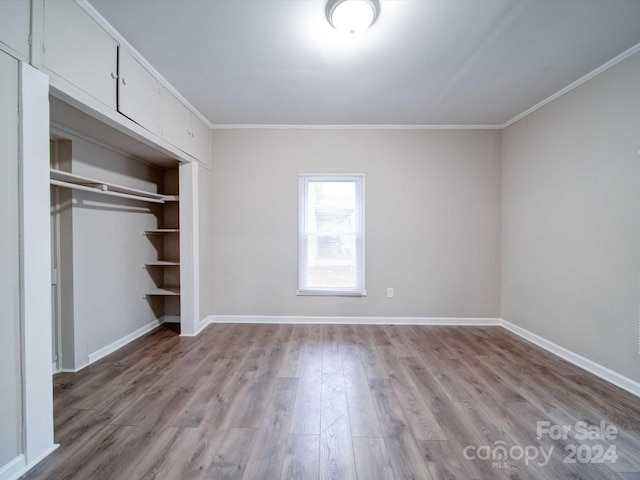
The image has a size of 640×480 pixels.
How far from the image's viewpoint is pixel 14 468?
1.27 m

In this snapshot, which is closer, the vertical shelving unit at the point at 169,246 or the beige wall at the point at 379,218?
the beige wall at the point at 379,218

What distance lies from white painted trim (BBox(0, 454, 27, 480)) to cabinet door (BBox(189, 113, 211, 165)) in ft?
9.02

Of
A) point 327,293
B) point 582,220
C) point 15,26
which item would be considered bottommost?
point 327,293

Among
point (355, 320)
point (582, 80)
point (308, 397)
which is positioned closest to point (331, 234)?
point (355, 320)

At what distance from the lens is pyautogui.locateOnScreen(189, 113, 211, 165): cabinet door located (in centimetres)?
303

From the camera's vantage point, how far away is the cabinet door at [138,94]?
1918 millimetres

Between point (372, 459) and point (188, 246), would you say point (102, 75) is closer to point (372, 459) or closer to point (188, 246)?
point (188, 246)

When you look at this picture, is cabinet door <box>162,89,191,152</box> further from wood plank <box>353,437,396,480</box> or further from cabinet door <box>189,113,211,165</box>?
wood plank <box>353,437,396,480</box>

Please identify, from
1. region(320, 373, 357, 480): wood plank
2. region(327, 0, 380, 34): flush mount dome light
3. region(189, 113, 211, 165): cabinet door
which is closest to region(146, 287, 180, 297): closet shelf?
region(189, 113, 211, 165): cabinet door

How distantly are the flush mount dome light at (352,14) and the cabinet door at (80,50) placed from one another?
5.11ft

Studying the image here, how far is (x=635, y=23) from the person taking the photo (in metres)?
1.74

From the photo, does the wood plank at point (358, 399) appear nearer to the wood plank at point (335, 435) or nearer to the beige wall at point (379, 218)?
the wood plank at point (335, 435)

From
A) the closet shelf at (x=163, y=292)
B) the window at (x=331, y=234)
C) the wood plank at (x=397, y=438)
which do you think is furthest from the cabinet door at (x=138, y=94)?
the wood plank at (x=397, y=438)

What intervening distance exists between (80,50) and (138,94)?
508 mm
